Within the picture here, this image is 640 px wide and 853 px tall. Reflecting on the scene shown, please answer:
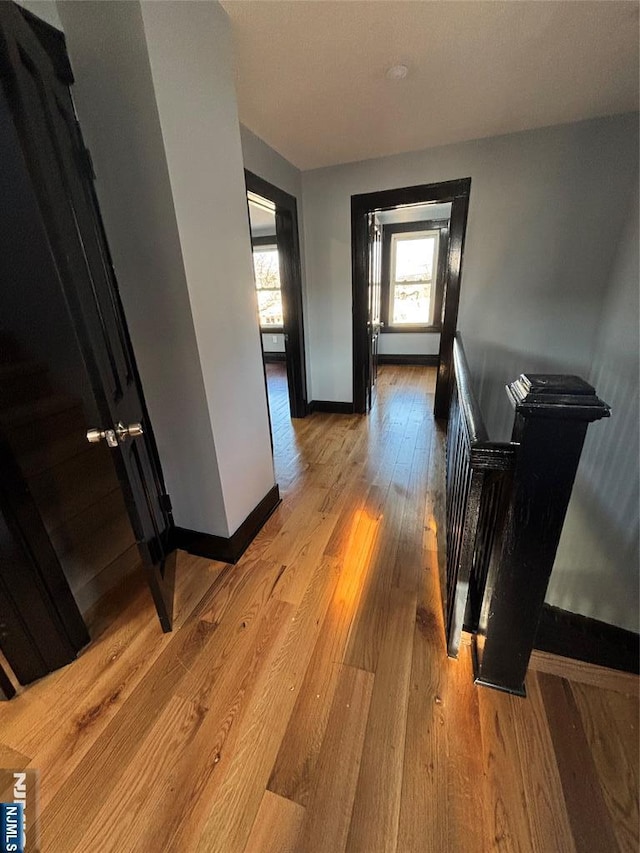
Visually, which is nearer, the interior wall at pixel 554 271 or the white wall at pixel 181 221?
the white wall at pixel 181 221

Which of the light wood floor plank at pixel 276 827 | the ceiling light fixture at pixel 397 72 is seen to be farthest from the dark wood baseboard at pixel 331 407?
the light wood floor plank at pixel 276 827

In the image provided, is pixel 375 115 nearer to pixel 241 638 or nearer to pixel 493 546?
pixel 493 546

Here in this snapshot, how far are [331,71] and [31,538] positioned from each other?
2.53 meters

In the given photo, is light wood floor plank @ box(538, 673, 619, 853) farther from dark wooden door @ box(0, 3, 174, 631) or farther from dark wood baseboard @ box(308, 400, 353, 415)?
dark wood baseboard @ box(308, 400, 353, 415)

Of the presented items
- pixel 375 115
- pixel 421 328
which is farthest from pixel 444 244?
pixel 375 115

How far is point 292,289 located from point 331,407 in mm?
1383

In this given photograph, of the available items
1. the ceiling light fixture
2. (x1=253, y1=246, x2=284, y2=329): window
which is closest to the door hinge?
the ceiling light fixture

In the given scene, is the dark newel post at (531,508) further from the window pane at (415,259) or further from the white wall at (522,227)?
the window pane at (415,259)

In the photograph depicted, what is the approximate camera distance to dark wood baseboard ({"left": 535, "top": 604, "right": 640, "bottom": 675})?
124 centimetres

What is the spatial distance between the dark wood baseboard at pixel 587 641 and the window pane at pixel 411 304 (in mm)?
5218

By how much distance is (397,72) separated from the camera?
5.53 ft

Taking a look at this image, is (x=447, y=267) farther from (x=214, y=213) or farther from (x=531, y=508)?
(x=531, y=508)

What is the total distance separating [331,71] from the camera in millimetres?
1663

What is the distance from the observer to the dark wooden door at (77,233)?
2.71 ft
